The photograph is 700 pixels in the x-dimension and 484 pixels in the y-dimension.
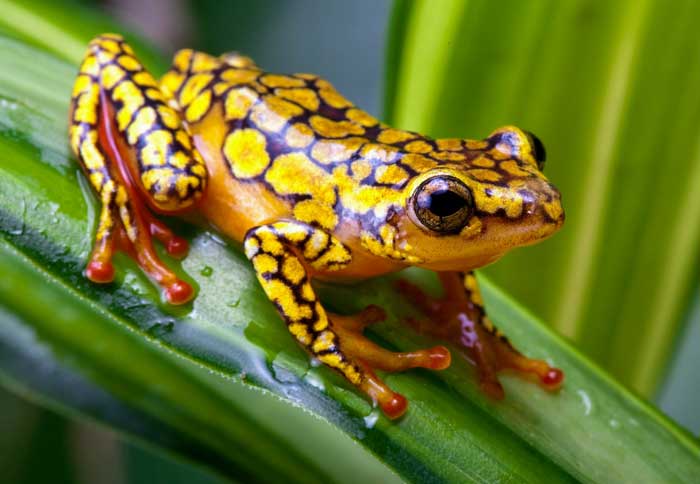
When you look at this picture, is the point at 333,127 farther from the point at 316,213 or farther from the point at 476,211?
the point at 476,211

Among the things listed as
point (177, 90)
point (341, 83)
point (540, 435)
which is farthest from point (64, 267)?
point (341, 83)

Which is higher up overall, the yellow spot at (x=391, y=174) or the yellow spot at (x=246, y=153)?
the yellow spot at (x=391, y=174)

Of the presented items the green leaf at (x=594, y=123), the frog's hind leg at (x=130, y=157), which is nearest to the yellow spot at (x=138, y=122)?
the frog's hind leg at (x=130, y=157)

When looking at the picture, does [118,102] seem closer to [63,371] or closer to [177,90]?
[177,90]

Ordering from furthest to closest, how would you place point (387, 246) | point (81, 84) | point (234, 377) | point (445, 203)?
point (81, 84), point (387, 246), point (445, 203), point (234, 377)

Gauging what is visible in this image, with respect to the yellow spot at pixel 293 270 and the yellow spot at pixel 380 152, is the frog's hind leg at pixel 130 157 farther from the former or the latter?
the yellow spot at pixel 380 152

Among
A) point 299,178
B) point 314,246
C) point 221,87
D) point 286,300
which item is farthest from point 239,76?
point 286,300
